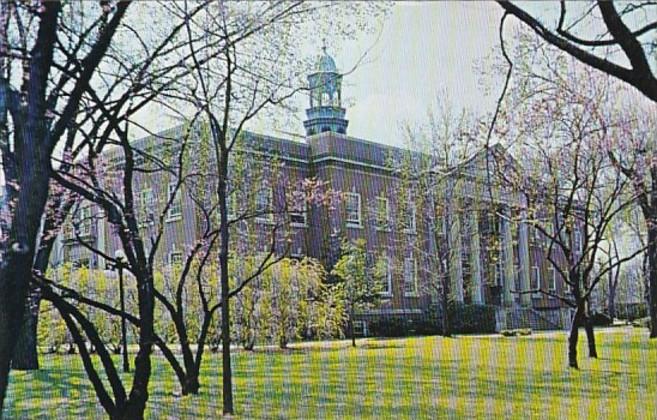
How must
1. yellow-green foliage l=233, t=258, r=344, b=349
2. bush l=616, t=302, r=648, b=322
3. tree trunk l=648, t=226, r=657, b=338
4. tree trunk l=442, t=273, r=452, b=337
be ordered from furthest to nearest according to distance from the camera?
bush l=616, t=302, r=648, b=322, tree trunk l=442, t=273, r=452, b=337, tree trunk l=648, t=226, r=657, b=338, yellow-green foliage l=233, t=258, r=344, b=349

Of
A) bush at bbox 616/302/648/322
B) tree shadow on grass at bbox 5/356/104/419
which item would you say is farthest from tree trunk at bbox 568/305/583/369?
bush at bbox 616/302/648/322

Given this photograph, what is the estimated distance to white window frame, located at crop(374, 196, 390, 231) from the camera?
11.0m

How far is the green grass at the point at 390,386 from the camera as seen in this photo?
422 centimetres

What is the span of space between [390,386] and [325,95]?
1.84 metres

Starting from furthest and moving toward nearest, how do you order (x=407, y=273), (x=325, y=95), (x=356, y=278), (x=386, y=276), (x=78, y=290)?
(x=407, y=273) < (x=386, y=276) < (x=356, y=278) < (x=78, y=290) < (x=325, y=95)

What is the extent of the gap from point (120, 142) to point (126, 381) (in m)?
2.11

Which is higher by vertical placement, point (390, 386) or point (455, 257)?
point (455, 257)

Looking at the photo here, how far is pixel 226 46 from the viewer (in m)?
3.77

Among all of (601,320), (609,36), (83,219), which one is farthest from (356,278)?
(609,36)

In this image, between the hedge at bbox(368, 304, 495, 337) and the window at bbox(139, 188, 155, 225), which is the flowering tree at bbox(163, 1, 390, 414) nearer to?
the window at bbox(139, 188, 155, 225)

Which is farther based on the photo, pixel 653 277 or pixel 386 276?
pixel 386 276

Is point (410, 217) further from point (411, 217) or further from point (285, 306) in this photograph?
point (285, 306)

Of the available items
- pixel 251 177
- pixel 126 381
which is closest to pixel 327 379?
pixel 126 381

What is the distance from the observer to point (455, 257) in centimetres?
1218
